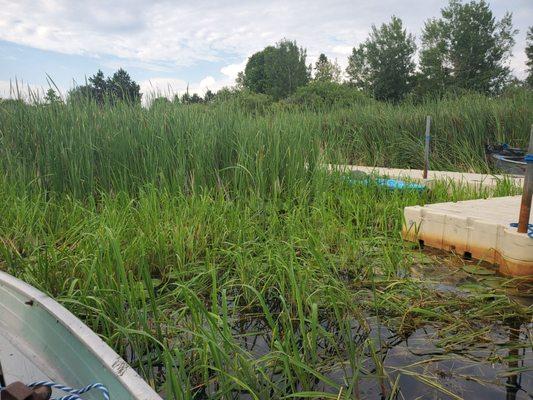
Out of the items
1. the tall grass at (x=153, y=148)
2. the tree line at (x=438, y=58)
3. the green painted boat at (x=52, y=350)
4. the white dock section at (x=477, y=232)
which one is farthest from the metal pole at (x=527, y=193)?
the tree line at (x=438, y=58)

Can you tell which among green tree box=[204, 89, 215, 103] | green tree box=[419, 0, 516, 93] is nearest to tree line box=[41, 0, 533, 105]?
green tree box=[419, 0, 516, 93]

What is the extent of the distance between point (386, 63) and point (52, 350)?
39.6 meters

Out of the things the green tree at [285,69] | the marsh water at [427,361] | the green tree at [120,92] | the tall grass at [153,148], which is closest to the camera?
the marsh water at [427,361]

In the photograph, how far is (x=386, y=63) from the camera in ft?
122

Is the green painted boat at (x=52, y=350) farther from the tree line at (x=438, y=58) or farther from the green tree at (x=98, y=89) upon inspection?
the tree line at (x=438, y=58)

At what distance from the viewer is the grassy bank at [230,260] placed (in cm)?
170

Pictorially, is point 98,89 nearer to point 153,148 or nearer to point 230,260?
point 153,148

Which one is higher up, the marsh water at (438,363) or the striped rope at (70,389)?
the striped rope at (70,389)

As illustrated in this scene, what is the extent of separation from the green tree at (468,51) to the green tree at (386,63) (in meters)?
1.69

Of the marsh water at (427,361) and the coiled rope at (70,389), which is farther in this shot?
the marsh water at (427,361)

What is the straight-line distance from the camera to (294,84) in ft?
139

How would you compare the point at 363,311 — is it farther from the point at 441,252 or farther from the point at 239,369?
the point at 441,252

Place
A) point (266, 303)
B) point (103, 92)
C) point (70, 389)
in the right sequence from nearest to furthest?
point (70, 389) < point (266, 303) < point (103, 92)

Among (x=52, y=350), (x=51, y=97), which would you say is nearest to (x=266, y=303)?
(x=52, y=350)
